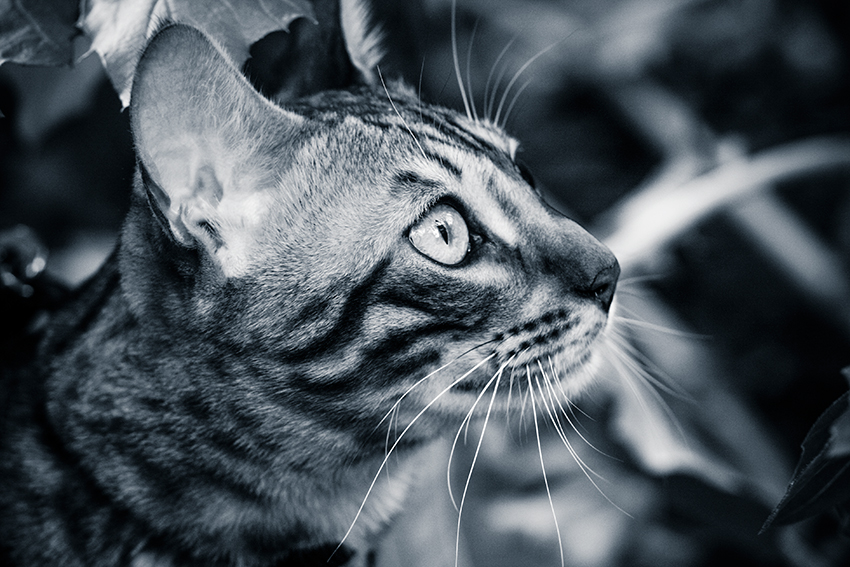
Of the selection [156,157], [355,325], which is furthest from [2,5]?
[355,325]

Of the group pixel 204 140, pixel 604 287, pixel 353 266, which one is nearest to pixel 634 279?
pixel 604 287

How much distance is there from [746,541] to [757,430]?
15.4 inches

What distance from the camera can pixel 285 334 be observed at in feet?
2.52

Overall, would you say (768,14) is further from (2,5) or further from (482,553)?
(2,5)

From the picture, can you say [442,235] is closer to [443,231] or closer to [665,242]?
[443,231]

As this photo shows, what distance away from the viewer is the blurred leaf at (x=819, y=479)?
0.66m

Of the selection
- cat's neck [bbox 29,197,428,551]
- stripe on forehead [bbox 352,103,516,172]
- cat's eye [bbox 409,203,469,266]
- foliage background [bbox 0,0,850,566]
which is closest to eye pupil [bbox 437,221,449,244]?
cat's eye [bbox 409,203,469,266]

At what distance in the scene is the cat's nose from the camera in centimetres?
83

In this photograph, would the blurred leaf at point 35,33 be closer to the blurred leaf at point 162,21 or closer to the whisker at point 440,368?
the blurred leaf at point 162,21

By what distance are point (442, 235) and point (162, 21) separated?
34 centimetres

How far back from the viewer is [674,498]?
1.30 m

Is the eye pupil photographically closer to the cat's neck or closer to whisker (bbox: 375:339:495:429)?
whisker (bbox: 375:339:495:429)

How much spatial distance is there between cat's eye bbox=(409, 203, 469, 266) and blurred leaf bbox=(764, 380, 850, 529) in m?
0.38

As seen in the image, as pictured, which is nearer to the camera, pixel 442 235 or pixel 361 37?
pixel 442 235
